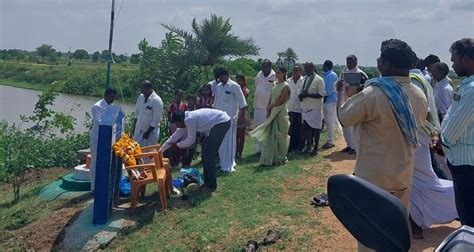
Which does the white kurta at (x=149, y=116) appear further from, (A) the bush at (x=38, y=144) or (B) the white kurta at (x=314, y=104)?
(B) the white kurta at (x=314, y=104)

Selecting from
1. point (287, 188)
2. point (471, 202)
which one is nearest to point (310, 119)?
point (287, 188)

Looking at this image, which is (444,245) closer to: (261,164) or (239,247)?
(239,247)

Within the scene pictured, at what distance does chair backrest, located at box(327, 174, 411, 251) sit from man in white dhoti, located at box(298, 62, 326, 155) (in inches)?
290

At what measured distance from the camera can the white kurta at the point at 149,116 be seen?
8375 millimetres

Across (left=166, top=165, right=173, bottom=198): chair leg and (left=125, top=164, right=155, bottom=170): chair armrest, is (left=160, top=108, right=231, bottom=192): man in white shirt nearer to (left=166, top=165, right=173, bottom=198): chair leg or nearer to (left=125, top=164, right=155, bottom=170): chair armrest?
(left=166, top=165, right=173, bottom=198): chair leg

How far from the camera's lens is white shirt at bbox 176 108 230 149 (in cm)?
689

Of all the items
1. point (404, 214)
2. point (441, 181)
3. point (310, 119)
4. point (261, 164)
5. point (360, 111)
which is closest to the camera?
point (404, 214)

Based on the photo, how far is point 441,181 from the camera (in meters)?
4.89

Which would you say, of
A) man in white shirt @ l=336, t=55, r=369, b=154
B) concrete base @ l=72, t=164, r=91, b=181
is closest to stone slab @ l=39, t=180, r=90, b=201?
concrete base @ l=72, t=164, r=91, b=181

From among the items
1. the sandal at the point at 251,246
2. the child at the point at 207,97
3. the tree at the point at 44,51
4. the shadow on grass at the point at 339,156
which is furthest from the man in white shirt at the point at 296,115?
the tree at the point at 44,51

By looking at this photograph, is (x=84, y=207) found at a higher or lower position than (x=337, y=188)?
lower

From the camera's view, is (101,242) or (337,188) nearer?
(337,188)

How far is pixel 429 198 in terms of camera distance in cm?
482

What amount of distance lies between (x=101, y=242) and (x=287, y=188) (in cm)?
242
